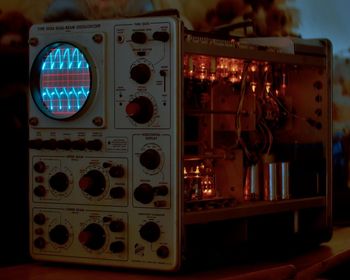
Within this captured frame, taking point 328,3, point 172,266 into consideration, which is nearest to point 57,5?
point 172,266

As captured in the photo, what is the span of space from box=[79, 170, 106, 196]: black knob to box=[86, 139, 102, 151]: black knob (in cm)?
4

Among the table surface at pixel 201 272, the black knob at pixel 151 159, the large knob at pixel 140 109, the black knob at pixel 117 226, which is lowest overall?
the table surface at pixel 201 272

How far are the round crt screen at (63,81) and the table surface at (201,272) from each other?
0.30 metres

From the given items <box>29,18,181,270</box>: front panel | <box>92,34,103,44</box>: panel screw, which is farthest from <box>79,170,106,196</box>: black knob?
<box>92,34,103,44</box>: panel screw

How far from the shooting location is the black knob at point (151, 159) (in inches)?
53.1

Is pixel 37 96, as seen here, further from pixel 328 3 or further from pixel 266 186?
pixel 328 3

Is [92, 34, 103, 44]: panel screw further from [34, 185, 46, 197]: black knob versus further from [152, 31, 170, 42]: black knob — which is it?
[34, 185, 46, 197]: black knob

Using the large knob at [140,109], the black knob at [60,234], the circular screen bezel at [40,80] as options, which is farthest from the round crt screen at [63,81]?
the black knob at [60,234]

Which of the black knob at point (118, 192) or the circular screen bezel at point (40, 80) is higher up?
the circular screen bezel at point (40, 80)

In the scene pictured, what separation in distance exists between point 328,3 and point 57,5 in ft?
3.70

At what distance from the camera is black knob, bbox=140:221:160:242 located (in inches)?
53.1

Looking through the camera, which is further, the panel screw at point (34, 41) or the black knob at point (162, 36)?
the panel screw at point (34, 41)

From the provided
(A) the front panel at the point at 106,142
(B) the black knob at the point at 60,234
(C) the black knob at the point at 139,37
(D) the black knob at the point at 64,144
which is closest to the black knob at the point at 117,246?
(A) the front panel at the point at 106,142

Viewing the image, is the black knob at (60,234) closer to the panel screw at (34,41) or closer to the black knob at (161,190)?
the black knob at (161,190)
